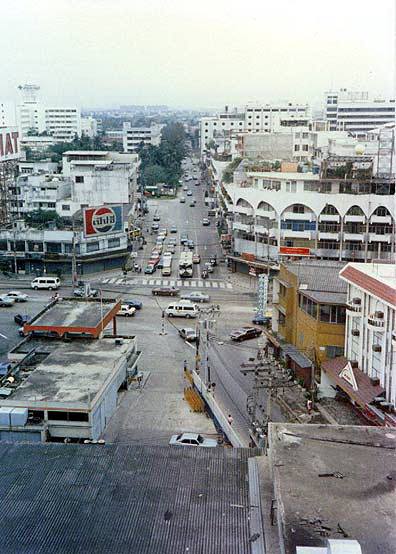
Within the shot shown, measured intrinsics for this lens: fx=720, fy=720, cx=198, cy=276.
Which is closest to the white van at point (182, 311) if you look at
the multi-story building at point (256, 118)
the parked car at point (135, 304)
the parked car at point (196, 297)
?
the parked car at point (135, 304)

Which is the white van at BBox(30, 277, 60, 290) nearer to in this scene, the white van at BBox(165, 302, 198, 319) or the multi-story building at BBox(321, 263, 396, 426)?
the white van at BBox(165, 302, 198, 319)

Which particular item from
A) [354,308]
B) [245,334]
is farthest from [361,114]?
[354,308]

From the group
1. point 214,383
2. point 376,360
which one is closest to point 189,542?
point 376,360

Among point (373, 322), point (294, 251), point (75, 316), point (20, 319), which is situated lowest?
point (20, 319)

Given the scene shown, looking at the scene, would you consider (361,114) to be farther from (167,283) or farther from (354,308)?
(354,308)

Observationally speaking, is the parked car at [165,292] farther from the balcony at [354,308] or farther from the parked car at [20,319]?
the balcony at [354,308]

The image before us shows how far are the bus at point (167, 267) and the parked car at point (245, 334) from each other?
7.53 meters

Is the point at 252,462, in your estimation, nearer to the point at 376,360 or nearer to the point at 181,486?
the point at 181,486

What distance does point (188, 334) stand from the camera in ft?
62.4

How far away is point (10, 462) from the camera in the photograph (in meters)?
9.59

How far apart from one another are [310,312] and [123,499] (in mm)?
7070

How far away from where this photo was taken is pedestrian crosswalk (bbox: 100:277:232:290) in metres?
25.1

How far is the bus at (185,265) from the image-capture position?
26.4m

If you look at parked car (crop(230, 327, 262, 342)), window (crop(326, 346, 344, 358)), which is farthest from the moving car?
parked car (crop(230, 327, 262, 342))
